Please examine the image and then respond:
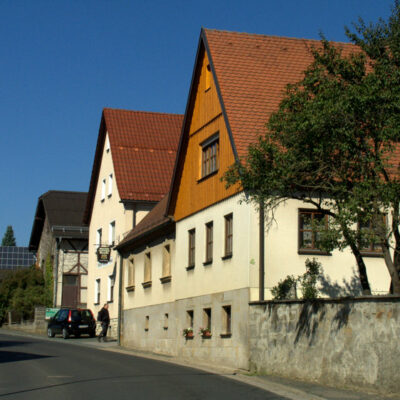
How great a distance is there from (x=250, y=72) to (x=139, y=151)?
61.3 ft

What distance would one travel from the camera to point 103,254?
4200 cm

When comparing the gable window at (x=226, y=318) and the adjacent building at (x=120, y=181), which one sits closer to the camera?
the gable window at (x=226, y=318)

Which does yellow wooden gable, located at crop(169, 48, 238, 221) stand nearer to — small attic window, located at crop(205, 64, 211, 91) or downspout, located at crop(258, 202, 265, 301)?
small attic window, located at crop(205, 64, 211, 91)

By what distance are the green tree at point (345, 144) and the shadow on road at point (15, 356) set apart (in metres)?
9.33

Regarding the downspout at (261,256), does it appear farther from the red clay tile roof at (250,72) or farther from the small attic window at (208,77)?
the small attic window at (208,77)

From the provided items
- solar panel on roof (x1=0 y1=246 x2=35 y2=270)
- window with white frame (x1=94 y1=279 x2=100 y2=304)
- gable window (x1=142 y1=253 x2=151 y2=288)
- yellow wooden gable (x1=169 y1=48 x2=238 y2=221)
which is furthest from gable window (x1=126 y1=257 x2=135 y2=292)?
solar panel on roof (x1=0 y1=246 x2=35 y2=270)

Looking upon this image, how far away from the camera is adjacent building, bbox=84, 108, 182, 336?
135 ft

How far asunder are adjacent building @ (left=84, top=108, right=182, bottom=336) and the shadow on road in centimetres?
1280

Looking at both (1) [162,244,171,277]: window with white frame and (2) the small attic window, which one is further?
(1) [162,244,171,277]: window with white frame

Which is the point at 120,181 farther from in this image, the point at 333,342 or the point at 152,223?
the point at 333,342

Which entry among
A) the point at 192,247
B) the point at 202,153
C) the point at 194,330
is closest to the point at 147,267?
the point at 192,247

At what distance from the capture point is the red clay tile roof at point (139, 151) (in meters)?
41.8

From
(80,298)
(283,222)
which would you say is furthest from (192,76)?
(80,298)

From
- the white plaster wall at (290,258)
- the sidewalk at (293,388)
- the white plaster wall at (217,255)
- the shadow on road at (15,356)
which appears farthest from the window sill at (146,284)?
the sidewalk at (293,388)
